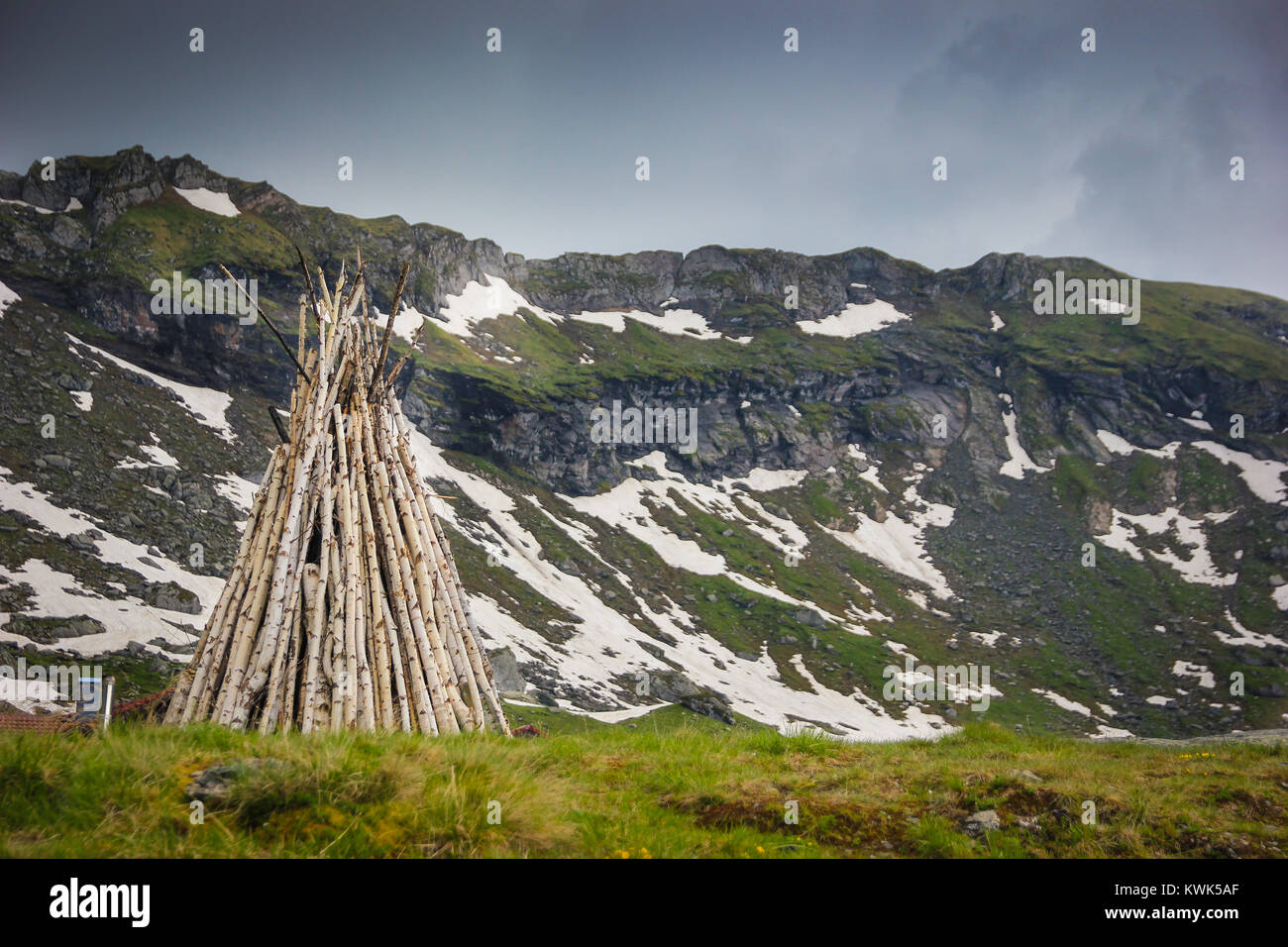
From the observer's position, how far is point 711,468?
132 meters

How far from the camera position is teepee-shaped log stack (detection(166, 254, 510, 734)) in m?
8.70

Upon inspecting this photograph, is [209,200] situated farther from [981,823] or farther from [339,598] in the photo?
[981,823]

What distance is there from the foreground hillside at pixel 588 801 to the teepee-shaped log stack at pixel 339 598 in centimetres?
190

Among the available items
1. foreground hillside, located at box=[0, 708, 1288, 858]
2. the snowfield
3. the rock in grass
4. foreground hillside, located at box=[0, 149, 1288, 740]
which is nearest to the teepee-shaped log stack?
foreground hillside, located at box=[0, 708, 1288, 858]

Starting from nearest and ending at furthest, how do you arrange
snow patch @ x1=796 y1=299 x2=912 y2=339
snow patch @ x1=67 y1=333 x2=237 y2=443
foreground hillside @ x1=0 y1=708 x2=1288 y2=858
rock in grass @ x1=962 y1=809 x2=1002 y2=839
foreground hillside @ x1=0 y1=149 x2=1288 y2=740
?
1. foreground hillside @ x1=0 y1=708 x2=1288 y2=858
2. rock in grass @ x1=962 y1=809 x2=1002 y2=839
3. foreground hillside @ x1=0 y1=149 x2=1288 y2=740
4. snow patch @ x1=67 y1=333 x2=237 y2=443
5. snow patch @ x1=796 y1=299 x2=912 y2=339

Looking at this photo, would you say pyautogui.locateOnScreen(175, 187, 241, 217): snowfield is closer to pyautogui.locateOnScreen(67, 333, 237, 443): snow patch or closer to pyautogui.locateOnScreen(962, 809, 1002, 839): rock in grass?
pyautogui.locateOnScreen(67, 333, 237, 443): snow patch

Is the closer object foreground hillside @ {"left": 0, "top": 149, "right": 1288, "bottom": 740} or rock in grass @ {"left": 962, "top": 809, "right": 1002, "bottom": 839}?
rock in grass @ {"left": 962, "top": 809, "right": 1002, "bottom": 839}

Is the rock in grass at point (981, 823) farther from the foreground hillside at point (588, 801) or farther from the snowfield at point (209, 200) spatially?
the snowfield at point (209, 200)

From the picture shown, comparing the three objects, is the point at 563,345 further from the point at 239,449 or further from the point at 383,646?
the point at 383,646

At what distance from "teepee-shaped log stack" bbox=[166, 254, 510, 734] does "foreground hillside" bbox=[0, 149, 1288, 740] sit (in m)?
5.41

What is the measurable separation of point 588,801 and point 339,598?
466 cm

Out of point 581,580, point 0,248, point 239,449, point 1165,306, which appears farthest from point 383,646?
point 1165,306

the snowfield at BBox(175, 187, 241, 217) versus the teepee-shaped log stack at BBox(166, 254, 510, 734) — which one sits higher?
the snowfield at BBox(175, 187, 241, 217)
